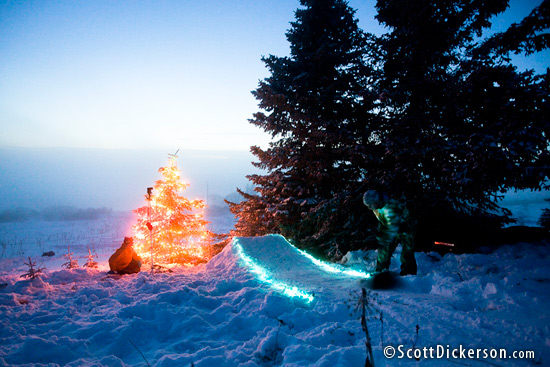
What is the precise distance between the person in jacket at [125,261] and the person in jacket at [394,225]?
273 inches

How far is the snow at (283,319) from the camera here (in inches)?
98.0

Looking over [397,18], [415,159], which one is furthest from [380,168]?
[397,18]

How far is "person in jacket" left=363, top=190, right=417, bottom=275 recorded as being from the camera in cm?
493

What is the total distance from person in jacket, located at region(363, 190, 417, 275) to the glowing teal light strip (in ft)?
7.34

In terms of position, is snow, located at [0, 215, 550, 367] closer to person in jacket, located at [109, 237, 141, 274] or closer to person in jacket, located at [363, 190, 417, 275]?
person in jacket, located at [363, 190, 417, 275]

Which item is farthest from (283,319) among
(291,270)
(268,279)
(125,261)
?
(125,261)

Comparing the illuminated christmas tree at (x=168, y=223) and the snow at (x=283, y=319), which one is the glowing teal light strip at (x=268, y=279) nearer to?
the snow at (x=283, y=319)

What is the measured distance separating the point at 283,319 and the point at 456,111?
6435 mm

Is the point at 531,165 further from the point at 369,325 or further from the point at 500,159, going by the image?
the point at 369,325

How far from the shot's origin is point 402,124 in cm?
704

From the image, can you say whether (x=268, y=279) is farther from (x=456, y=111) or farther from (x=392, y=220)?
(x=456, y=111)

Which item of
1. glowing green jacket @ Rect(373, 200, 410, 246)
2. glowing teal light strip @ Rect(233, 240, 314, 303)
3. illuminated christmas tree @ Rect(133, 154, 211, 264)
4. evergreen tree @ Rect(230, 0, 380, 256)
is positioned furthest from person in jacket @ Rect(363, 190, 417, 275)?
illuminated christmas tree @ Rect(133, 154, 211, 264)

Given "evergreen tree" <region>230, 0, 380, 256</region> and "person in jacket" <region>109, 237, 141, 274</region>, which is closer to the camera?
"person in jacket" <region>109, 237, 141, 274</region>

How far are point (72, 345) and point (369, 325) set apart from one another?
3675mm
